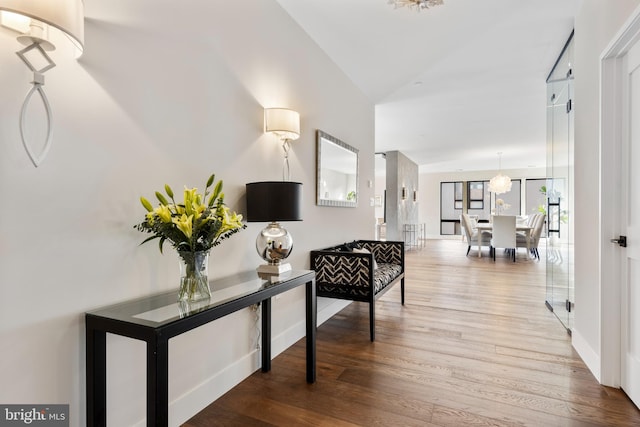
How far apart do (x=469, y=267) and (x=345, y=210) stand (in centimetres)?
375

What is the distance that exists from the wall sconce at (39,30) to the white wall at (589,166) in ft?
8.88

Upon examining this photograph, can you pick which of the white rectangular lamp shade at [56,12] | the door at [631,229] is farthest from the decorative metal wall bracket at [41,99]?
the door at [631,229]

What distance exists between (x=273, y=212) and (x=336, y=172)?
1.58 meters

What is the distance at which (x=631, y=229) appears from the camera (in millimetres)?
1887

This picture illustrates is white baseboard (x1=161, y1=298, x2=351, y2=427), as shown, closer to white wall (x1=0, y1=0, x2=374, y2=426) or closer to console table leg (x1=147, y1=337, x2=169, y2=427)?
white wall (x1=0, y1=0, x2=374, y2=426)

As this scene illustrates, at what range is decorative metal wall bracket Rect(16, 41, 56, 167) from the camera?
112 cm

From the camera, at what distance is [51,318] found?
1214 millimetres

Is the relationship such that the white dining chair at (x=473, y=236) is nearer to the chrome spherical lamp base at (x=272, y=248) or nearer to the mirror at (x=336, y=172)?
the mirror at (x=336, y=172)

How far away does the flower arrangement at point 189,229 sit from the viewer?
4.62ft

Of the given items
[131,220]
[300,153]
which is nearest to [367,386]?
[131,220]

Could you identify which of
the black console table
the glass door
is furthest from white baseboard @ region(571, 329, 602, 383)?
the black console table

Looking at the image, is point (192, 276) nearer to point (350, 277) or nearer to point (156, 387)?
point (156, 387)

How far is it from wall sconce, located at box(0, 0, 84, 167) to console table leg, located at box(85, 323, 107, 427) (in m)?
0.70

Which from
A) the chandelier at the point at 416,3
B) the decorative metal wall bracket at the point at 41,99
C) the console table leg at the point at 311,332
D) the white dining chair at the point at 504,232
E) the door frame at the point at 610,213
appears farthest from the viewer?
the white dining chair at the point at 504,232
